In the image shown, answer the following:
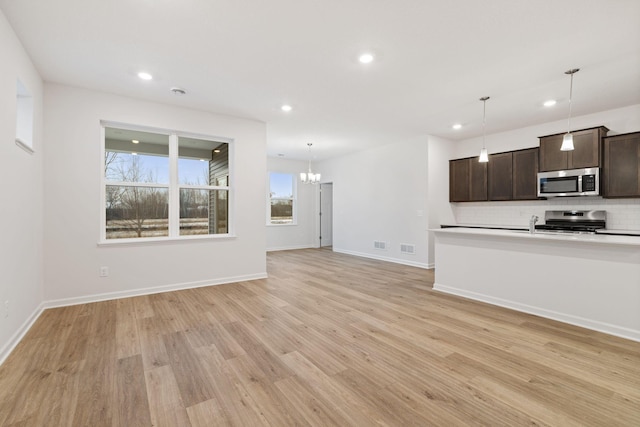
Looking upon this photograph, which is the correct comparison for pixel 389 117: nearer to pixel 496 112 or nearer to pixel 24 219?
pixel 496 112

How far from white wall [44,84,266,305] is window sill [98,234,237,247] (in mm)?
34

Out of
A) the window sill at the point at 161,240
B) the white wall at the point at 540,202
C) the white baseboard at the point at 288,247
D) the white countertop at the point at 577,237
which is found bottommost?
the white baseboard at the point at 288,247

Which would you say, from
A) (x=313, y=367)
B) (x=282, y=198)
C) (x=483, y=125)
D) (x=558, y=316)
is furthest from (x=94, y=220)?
(x=483, y=125)

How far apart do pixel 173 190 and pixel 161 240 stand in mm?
796

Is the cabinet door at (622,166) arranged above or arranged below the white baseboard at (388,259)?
above

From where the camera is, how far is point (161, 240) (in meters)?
4.39

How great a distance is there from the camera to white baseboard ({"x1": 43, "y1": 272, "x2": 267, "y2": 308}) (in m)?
3.74

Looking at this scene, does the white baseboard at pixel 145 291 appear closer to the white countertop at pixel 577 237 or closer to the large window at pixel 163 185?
the large window at pixel 163 185

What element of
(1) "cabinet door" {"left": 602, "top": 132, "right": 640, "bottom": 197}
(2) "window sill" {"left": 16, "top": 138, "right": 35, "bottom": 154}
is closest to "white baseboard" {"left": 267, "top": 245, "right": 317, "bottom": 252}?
(2) "window sill" {"left": 16, "top": 138, "right": 35, "bottom": 154}

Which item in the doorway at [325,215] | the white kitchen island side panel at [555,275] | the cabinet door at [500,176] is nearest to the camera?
the white kitchen island side panel at [555,275]

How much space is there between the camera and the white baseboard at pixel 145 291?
3.74 m

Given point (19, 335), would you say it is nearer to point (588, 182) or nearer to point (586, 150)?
point (588, 182)

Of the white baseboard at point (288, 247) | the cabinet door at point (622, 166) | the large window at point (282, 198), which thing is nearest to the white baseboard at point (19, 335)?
the white baseboard at point (288, 247)

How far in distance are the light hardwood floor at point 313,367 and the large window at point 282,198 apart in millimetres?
5214
